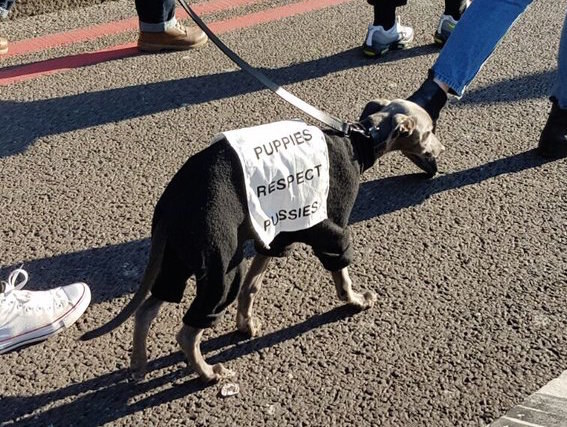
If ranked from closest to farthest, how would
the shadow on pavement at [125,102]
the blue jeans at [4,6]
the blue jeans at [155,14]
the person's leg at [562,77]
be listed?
the person's leg at [562,77], the shadow on pavement at [125,102], the blue jeans at [4,6], the blue jeans at [155,14]

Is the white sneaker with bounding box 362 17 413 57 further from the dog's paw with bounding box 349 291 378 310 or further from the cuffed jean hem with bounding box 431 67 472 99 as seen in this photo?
the dog's paw with bounding box 349 291 378 310

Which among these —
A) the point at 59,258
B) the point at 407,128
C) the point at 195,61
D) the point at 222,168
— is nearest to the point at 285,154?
the point at 222,168

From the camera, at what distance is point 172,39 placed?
5.44m

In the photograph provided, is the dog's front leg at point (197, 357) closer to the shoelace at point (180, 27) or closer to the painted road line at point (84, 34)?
the shoelace at point (180, 27)

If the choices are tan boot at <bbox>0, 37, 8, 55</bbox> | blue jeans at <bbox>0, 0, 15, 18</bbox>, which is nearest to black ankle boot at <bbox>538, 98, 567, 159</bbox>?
blue jeans at <bbox>0, 0, 15, 18</bbox>

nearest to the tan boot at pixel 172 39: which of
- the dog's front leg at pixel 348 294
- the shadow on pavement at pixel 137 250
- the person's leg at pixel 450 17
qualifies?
the person's leg at pixel 450 17

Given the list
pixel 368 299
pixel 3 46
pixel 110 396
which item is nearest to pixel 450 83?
pixel 368 299

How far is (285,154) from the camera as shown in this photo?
2.60 meters

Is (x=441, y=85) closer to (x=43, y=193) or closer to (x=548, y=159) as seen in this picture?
(x=548, y=159)

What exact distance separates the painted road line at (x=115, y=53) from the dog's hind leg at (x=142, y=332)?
9.57 feet

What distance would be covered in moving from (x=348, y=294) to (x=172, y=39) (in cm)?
301

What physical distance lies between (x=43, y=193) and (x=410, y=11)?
356cm

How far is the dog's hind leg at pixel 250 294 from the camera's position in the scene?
304cm

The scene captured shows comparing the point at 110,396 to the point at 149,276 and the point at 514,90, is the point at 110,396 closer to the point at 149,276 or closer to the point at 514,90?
the point at 149,276
